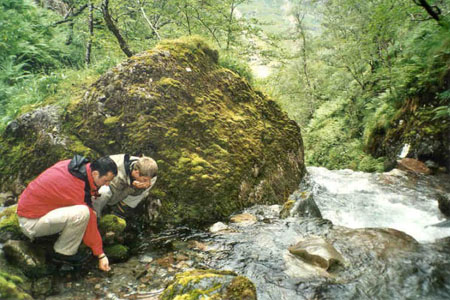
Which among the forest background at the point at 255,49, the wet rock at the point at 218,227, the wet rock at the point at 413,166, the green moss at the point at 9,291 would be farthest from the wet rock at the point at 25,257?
the wet rock at the point at 413,166

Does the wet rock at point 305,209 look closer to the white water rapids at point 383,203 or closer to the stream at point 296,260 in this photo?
the stream at point 296,260

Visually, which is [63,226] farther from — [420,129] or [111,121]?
[420,129]

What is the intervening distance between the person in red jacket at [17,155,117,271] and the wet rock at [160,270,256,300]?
1.31m

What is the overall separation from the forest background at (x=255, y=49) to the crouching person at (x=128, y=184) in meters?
2.83

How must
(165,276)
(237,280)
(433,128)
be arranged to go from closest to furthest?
(237,280) → (165,276) → (433,128)

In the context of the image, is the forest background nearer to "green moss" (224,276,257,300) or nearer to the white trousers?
the white trousers

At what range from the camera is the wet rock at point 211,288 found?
258 centimetres

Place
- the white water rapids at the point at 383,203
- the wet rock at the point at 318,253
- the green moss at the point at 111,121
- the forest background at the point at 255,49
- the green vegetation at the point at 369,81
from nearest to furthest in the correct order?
the wet rock at the point at 318,253, the green moss at the point at 111,121, the white water rapids at the point at 383,203, the forest background at the point at 255,49, the green vegetation at the point at 369,81

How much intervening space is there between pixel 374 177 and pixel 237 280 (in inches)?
309

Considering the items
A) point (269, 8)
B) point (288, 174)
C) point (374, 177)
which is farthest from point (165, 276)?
point (269, 8)

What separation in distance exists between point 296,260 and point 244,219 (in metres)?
1.42

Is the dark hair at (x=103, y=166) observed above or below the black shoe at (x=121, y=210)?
above

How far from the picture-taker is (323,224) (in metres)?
4.95

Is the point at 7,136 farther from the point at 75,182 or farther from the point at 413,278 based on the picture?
the point at 413,278
